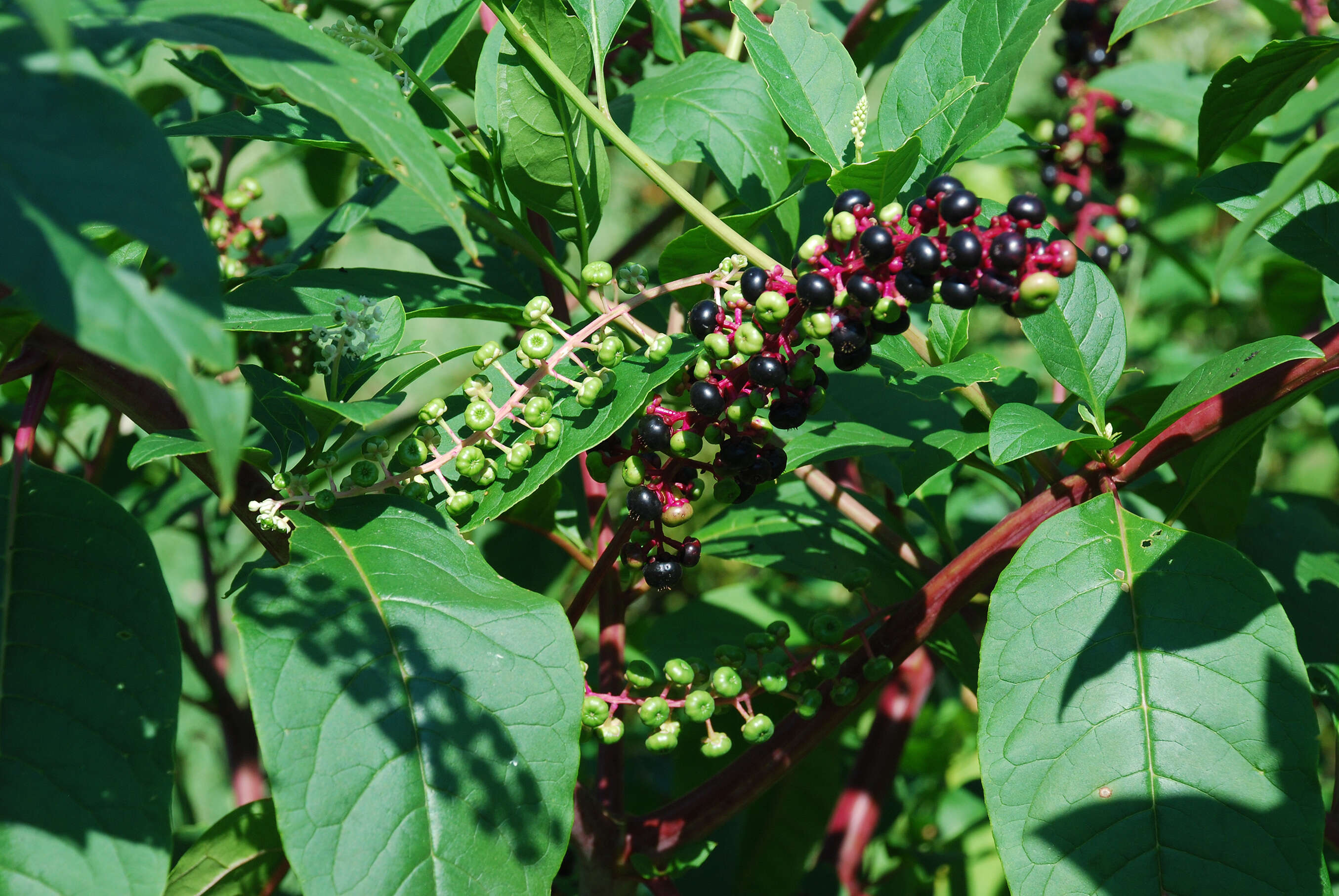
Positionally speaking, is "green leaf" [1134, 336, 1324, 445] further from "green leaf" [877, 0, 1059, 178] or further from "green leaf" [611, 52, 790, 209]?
"green leaf" [611, 52, 790, 209]

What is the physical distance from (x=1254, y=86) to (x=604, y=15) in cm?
104

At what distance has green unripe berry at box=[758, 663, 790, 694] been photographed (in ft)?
5.07

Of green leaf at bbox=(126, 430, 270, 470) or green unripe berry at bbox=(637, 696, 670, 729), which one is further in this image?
green unripe berry at bbox=(637, 696, 670, 729)

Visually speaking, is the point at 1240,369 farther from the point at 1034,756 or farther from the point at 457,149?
the point at 457,149

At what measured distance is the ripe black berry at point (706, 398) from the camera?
51.8 inches

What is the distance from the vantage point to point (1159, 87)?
267 cm

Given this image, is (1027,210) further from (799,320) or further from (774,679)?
(774,679)

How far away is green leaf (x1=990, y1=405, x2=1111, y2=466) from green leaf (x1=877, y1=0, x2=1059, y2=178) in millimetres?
366

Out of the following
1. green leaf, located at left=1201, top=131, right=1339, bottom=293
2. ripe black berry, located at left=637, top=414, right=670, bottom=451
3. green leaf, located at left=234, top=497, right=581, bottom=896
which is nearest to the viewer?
green leaf, located at left=1201, top=131, right=1339, bottom=293

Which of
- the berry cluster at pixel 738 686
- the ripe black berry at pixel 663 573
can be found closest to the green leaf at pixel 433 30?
the ripe black berry at pixel 663 573

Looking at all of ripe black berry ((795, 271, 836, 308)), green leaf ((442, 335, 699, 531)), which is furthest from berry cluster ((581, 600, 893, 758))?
ripe black berry ((795, 271, 836, 308))

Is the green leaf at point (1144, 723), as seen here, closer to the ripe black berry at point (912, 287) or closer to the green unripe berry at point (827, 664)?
the green unripe berry at point (827, 664)

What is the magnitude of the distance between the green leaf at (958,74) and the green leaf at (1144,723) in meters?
0.56

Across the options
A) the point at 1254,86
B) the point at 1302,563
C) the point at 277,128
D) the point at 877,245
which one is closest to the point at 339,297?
the point at 277,128
